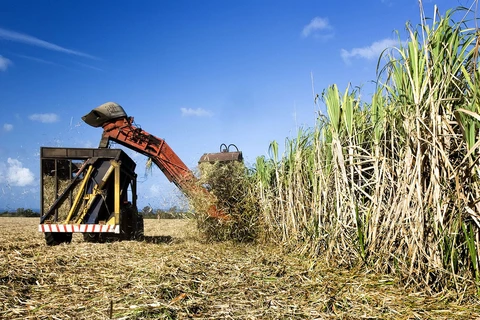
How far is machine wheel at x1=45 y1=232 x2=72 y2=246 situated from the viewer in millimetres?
7867

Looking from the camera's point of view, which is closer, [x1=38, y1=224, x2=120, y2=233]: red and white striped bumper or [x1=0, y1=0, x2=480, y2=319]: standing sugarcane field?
[x1=0, y1=0, x2=480, y2=319]: standing sugarcane field

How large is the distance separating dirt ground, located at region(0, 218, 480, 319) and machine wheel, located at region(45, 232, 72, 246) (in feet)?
7.12

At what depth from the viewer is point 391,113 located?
14.8 feet

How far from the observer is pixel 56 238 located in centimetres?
805

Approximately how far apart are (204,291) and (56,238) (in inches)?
203

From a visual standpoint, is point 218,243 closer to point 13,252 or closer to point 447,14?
point 13,252

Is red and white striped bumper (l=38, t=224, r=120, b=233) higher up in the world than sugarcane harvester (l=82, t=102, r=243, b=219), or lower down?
lower down

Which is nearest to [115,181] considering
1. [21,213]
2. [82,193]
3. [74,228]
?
[82,193]

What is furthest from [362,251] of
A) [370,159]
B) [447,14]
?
[447,14]

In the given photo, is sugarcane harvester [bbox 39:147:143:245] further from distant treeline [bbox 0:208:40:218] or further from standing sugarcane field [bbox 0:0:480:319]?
distant treeline [bbox 0:208:40:218]

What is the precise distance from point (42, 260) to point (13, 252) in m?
1.02

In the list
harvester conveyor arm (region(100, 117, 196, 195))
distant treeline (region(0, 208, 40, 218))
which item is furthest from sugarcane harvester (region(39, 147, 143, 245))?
distant treeline (region(0, 208, 40, 218))

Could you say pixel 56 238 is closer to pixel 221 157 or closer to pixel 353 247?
pixel 221 157

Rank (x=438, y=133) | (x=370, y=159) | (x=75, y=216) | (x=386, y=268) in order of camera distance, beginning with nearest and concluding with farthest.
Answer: (x=438, y=133), (x=386, y=268), (x=370, y=159), (x=75, y=216)
